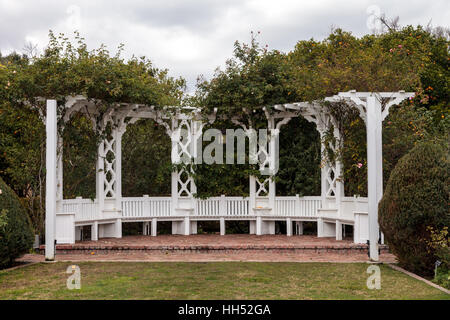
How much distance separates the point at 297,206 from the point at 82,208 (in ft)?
16.8

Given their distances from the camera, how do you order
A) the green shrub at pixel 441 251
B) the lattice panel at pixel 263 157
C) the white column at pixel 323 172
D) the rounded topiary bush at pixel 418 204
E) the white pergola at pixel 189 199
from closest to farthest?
the green shrub at pixel 441 251 → the rounded topiary bush at pixel 418 204 → the white pergola at pixel 189 199 → the white column at pixel 323 172 → the lattice panel at pixel 263 157

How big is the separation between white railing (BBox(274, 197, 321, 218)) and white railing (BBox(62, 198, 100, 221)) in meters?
4.41

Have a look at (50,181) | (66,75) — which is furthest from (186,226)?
(66,75)

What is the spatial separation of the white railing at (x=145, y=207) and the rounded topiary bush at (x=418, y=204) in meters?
6.36

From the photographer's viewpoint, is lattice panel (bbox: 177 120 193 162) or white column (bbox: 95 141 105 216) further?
lattice panel (bbox: 177 120 193 162)

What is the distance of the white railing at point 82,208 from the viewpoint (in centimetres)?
1166

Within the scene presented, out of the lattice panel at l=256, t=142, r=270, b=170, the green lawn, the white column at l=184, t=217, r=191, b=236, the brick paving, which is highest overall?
the lattice panel at l=256, t=142, r=270, b=170

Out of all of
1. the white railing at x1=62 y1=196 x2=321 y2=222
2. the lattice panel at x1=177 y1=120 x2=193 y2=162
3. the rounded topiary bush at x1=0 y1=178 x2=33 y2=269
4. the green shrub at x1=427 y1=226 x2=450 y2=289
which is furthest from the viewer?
the lattice panel at x1=177 y1=120 x2=193 y2=162

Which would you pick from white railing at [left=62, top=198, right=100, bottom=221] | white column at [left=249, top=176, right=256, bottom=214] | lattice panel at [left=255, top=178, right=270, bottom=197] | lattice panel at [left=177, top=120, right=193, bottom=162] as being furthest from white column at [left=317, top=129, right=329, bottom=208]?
white railing at [left=62, top=198, right=100, bottom=221]

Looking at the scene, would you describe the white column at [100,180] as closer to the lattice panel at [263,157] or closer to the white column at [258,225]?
→ the white column at [258,225]

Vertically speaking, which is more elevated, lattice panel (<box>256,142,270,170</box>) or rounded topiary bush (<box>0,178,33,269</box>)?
lattice panel (<box>256,142,270,170</box>)

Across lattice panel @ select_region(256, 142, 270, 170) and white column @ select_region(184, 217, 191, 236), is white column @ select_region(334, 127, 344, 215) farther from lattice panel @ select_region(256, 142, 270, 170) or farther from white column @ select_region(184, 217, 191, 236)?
white column @ select_region(184, 217, 191, 236)

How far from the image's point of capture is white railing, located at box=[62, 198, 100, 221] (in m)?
11.7

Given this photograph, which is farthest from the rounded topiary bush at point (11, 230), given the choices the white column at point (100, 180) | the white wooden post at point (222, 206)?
the white wooden post at point (222, 206)
